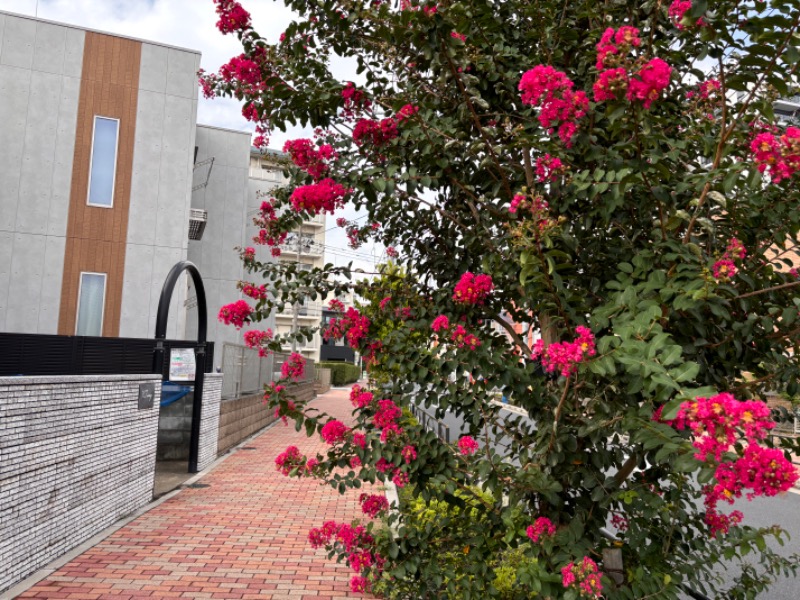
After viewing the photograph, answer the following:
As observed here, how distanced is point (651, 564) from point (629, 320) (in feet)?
4.26

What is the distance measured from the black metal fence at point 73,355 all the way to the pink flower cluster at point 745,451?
743 cm

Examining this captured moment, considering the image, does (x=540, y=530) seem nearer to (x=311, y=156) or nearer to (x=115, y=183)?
(x=311, y=156)

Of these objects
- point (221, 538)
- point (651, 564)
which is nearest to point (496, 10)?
point (651, 564)

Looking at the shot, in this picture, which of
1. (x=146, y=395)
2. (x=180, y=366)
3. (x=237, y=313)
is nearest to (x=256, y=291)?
(x=237, y=313)

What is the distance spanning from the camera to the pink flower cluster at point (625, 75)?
6.10 ft

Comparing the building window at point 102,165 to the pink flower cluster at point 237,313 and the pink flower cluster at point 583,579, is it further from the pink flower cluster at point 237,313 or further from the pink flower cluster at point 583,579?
the pink flower cluster at point 583,579

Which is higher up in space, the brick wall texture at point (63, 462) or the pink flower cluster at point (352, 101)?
the pink flower cluster at point (352, 101)

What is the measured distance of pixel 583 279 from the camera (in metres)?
2.70

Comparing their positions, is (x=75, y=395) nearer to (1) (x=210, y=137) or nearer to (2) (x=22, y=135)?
(2) (x=22, y=135)

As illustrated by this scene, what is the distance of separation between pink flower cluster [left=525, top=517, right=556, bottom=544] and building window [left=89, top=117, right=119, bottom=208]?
14727mm

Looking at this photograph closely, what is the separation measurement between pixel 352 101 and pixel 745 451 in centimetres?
243

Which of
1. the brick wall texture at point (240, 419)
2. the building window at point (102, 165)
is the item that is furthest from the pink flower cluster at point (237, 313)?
the building window at point (102, 165)

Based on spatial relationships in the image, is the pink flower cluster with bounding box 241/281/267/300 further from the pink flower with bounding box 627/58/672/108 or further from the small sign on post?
the small sign on post

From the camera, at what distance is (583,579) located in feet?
6.95
